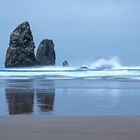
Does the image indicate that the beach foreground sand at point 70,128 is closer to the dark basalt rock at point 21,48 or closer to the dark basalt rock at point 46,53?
the dark basalt rock at point 21,48

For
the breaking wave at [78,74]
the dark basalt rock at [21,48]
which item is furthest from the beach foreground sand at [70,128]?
A: the dark basalt rock at [21,48]

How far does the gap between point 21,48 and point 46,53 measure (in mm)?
6191

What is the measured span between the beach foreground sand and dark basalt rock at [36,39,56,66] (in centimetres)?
5109

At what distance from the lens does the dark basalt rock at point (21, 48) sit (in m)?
55.0

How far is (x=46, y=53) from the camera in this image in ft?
202

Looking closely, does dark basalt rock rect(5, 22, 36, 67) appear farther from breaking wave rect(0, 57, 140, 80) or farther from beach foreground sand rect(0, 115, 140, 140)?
beach foreground sand rect(0, 115, 140, 140)

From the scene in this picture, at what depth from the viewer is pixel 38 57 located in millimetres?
61219

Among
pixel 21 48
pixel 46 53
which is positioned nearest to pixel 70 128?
pixel 21 48

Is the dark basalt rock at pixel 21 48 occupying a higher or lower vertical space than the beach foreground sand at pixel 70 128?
higher

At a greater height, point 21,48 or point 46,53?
point 21,48

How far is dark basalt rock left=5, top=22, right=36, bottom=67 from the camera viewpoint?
5500 centimetres

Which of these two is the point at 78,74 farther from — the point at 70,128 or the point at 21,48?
the point at 70,128

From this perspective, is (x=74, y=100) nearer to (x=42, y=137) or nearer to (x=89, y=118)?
(x=89, y=118)

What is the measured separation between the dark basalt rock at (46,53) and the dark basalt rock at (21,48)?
415 centimetres
